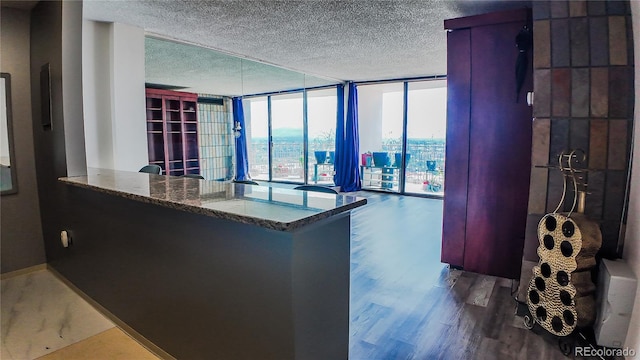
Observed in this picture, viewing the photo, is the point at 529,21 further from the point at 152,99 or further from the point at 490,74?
the point at 152,99

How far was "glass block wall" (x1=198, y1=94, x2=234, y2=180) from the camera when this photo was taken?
8.76 metres

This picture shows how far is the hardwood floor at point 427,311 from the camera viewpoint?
6.79 ft

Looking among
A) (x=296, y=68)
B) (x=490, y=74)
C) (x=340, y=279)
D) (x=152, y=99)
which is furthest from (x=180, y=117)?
(x=340, y=279)

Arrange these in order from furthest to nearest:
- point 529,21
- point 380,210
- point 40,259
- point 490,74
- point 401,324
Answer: point 380,210, point 40,259, point 490,74, point 529,21, point 401,324

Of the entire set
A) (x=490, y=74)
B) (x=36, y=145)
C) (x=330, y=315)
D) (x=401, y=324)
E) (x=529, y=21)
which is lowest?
(x=401, y=324)

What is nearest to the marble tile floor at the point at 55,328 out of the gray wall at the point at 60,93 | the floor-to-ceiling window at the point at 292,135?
the gray wall at the point at 60,93

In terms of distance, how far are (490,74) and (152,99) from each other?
21.9 ft

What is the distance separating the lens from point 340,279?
1.58m

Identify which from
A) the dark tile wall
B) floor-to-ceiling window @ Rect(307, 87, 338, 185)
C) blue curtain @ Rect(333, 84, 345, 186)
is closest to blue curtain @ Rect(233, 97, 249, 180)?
floor-to-ceiling window @ Rect(307, 87, 338, 185)

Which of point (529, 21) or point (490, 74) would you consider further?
point (490, 74)

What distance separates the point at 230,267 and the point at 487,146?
2.56 m

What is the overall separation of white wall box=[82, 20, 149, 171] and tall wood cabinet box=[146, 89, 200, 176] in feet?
12.5

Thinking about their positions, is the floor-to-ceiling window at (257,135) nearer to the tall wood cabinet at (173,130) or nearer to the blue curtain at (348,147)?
the tall wood cabinet at (173,130)

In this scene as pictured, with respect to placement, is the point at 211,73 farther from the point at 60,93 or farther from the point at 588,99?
the point at 588,99
